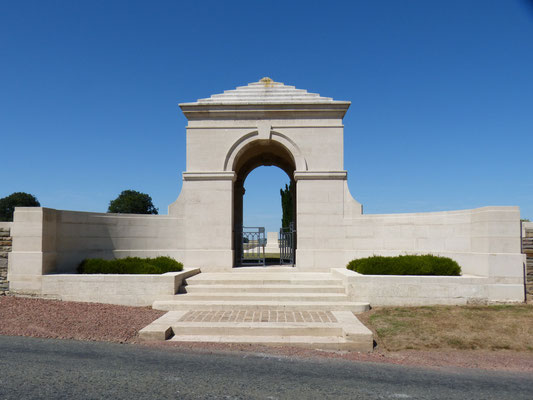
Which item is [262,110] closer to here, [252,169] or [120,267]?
[252,169]

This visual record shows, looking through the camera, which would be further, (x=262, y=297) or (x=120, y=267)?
(x=120, y=267)

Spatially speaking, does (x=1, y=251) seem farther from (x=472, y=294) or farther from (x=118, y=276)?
(x=472, y=294)

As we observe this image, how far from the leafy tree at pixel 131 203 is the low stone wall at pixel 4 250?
159ft

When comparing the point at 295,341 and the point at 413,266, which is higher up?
the point at 413,266

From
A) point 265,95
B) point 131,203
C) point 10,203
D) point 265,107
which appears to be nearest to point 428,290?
point 265,107

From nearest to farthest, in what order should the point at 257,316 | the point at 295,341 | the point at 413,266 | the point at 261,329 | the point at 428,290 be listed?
the point at 295,341
the point at 261,329
the point at 257,316
the point at 428,290
the point at 413,266

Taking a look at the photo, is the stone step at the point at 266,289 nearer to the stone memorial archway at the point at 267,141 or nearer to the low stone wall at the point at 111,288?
the low stone wall at the point at 111,288

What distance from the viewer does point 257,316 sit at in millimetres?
9820

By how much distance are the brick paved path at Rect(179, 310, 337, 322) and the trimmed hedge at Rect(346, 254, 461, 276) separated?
2.31m

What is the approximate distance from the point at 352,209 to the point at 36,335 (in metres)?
10.4

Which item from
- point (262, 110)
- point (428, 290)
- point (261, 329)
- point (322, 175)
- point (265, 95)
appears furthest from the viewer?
point (265, 95)

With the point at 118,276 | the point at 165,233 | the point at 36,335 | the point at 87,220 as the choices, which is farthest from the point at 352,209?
the point at 36,335

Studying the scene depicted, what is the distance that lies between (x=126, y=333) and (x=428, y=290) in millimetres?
7622

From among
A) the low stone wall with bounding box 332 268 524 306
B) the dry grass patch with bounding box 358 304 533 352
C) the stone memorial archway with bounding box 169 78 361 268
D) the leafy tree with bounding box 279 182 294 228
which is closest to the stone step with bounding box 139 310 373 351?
the dry grass patch with bounding box 358 304 533 352
